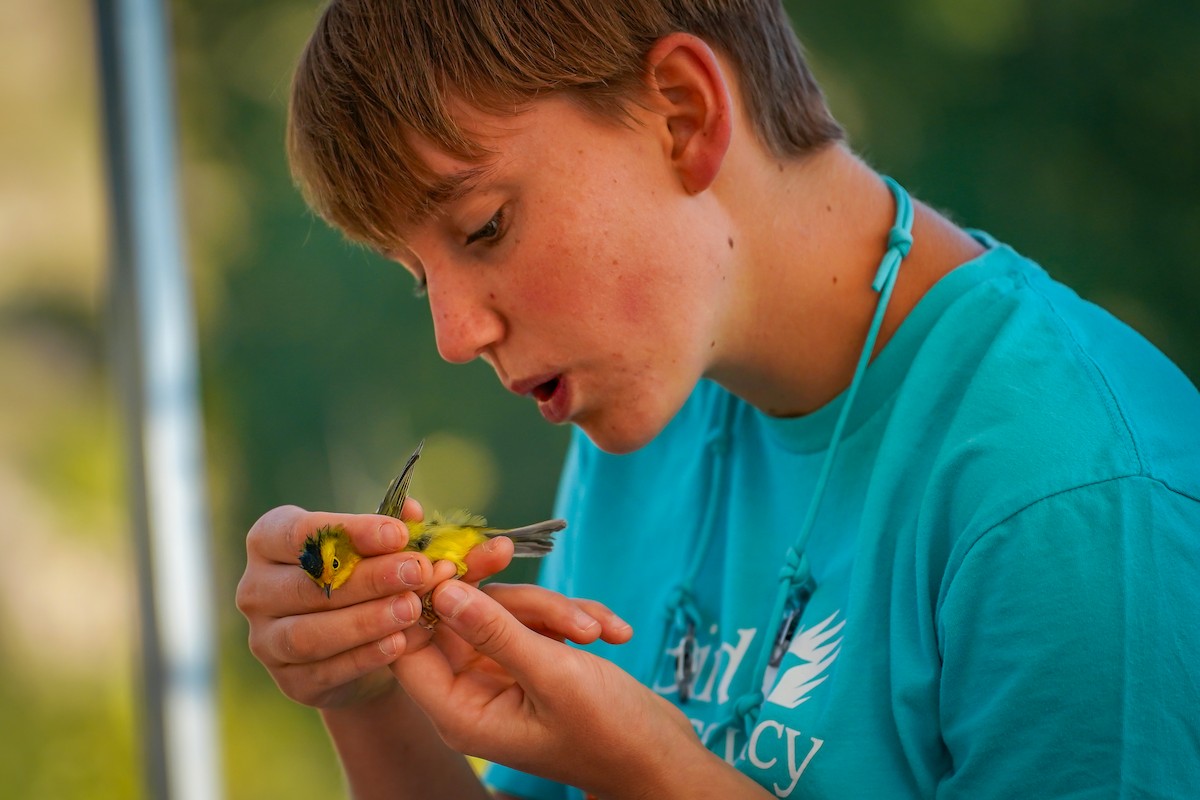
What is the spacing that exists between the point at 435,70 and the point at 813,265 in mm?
469

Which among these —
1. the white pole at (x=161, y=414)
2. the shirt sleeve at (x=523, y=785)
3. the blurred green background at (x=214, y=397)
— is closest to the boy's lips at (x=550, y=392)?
the shirt sleeve at (x=523, y=785)

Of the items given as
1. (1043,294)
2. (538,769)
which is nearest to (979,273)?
(1043,294)

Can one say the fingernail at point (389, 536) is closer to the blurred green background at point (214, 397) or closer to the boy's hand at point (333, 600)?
the boy's hand at point (333, 600)

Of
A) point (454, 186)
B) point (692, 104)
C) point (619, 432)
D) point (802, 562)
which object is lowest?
point (802, 562)

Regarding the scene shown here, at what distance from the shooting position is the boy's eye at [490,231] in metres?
1.09

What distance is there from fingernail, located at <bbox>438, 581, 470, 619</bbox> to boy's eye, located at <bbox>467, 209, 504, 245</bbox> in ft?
1.18

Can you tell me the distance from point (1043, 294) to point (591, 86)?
51cm

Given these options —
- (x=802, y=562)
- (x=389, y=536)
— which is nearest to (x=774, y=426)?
(x=802, y=562)

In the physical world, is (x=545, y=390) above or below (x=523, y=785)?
above

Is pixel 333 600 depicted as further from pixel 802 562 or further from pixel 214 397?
pixel 214 397

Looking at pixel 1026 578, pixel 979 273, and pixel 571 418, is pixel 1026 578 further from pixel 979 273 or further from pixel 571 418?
pixel 571 418

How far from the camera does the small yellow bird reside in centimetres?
104

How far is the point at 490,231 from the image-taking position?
1.10m

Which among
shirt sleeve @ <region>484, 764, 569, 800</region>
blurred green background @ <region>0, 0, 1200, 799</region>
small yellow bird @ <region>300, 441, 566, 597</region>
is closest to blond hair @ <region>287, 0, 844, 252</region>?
small yellow bird @ <region>300, 441, 566, 597</region>
